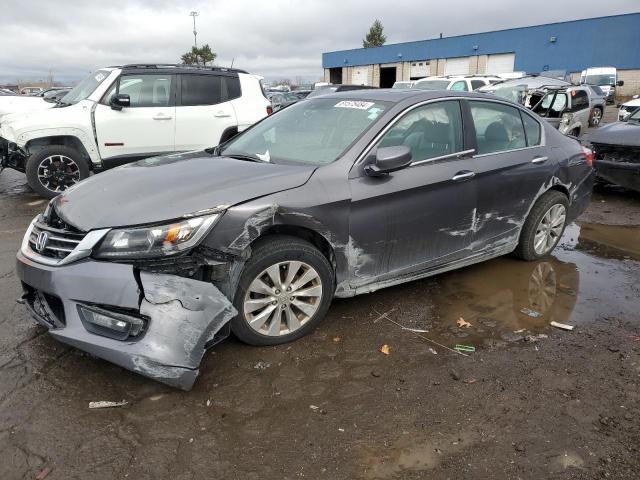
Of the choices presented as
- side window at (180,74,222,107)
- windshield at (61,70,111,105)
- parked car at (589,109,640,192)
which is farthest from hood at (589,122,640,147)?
windshield at (61,70,111,105)

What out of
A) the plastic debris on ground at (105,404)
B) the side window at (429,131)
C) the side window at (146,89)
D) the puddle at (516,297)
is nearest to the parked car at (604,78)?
the side window at (146,89)

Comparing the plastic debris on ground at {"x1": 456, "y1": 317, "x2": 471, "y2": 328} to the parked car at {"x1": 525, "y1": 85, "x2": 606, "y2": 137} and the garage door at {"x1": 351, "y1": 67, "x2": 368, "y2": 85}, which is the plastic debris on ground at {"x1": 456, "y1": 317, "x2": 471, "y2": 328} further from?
the garage door at {"x1": 351, "y1": 67, "x2": 368, "y2": 85}

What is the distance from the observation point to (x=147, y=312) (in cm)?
257

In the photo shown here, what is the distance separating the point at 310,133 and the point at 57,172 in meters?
4.94

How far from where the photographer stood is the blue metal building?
1417 inches

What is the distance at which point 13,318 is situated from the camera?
353 cm

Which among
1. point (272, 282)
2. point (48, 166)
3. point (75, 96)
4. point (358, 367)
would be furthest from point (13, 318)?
point (75, 96)

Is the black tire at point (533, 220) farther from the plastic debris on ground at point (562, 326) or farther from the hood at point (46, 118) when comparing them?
the hood at point (46, 118)

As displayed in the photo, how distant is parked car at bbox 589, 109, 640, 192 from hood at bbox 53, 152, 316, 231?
6162 millimetres

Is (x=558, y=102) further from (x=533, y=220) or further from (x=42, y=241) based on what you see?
(x=42, y=241)

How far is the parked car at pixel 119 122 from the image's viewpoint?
6.93 m

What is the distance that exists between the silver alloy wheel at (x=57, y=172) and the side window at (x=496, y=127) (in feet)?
18.3

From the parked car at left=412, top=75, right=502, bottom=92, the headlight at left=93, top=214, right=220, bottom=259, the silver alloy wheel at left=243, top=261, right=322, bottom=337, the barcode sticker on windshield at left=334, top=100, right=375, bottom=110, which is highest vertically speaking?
the parked car at left=412, top=75, right=502, bottom=92

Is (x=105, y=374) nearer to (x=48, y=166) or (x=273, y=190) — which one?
(x=273, y=190)
